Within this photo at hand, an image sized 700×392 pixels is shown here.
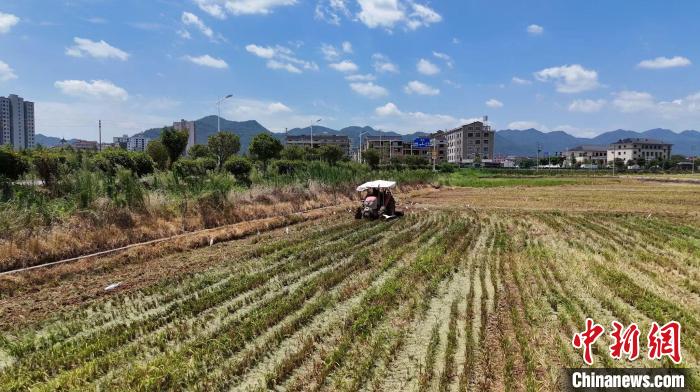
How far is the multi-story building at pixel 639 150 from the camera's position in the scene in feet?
495

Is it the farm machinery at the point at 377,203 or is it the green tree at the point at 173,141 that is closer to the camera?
the farm machinery at the point at 377,203

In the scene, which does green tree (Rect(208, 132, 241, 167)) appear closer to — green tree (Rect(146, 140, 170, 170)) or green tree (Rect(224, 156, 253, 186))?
green tree (Rect(146, 140, 170, 170))

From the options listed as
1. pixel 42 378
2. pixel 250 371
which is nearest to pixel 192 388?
pixel 250 371

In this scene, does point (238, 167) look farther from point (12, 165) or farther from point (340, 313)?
point (340, 313)

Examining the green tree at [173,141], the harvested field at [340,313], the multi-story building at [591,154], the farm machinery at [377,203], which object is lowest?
the harvested field at [340,313]

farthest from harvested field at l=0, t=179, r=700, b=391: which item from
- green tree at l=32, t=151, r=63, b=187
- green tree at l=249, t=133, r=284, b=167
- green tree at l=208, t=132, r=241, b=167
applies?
green tree at l=208, t=132, r=241, b=167

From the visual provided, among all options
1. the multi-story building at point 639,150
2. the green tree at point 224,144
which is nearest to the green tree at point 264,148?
the green tree at point 224,144

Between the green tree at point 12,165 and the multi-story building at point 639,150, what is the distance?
169 m

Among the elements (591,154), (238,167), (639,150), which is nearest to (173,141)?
(238,167)

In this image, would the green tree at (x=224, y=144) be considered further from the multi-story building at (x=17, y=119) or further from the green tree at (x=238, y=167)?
the multi-story building at (x=17, y=119)

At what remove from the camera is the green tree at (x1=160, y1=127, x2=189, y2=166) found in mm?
32781

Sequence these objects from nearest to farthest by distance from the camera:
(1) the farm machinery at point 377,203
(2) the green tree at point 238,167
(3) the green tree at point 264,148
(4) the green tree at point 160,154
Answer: (1) the farm machinery at point 377,203 < (2) the green tree at point 238,167 < (4) the green tree at point 160,154 < (3) the green tree at point 264,148

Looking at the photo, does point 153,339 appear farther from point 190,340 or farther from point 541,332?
point 541,332

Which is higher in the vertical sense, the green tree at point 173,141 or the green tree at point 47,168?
the green tree at point 173,141
